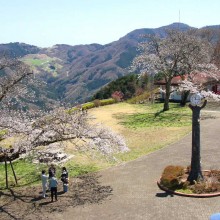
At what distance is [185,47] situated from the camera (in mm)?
41438

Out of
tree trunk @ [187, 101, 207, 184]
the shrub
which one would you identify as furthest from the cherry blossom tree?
tree trunk @ [187, 101, 207, 184]

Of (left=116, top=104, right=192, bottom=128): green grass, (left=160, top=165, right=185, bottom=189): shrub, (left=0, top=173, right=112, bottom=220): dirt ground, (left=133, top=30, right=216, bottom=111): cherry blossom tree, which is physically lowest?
(left=0, top=173, right=112, bottom=220): dirt ground

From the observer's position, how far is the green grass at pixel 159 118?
117ft

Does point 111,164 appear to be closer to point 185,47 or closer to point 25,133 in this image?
point 25,133

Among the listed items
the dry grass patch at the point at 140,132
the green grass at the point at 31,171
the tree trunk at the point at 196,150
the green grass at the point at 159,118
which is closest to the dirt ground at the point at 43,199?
the green grass at the point at 31,171

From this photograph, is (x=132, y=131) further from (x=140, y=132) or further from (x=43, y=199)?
(x=43, y=199)

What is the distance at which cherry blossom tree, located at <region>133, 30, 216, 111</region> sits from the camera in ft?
136

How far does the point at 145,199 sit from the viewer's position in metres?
17.7

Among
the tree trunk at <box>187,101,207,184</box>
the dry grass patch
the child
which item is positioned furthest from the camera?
the dry grass patch

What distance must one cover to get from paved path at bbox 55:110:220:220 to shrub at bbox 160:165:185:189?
1.87ft

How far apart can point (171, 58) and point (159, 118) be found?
826cm

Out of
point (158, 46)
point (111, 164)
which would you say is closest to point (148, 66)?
point (158, 46)

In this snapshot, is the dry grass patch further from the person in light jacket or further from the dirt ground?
the person in light jacket

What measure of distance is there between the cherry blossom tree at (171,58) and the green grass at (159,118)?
69.2 inches
